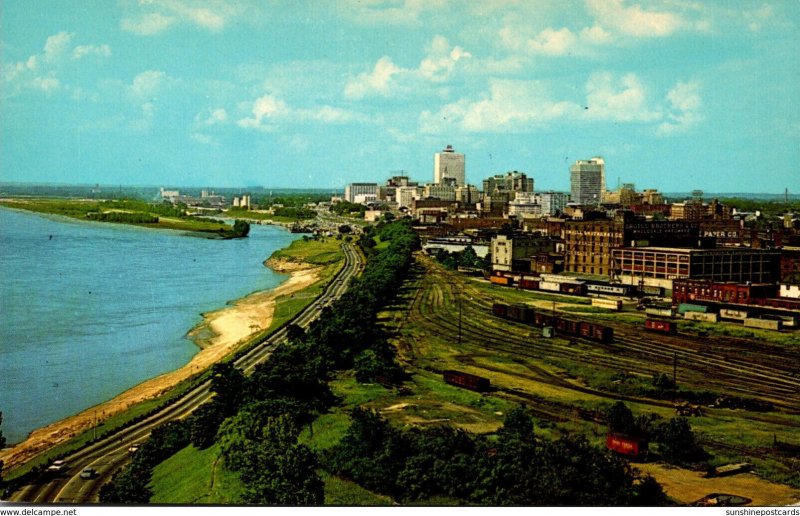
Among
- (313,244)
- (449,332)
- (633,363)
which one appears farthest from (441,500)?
(313,244)

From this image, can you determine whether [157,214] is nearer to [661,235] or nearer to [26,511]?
[661,235]

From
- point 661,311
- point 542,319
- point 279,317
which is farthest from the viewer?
point 279,317

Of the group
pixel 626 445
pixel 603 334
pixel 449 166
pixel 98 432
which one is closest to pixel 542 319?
pixel 603 334

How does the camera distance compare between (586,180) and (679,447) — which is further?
(586,180)

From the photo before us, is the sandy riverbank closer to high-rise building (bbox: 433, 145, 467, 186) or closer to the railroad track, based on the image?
the railroad track

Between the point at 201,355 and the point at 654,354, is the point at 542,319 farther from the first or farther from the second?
the point at 201,355

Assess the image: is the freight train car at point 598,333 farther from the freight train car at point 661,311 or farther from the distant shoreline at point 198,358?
the distant shoreline at point 198,358
